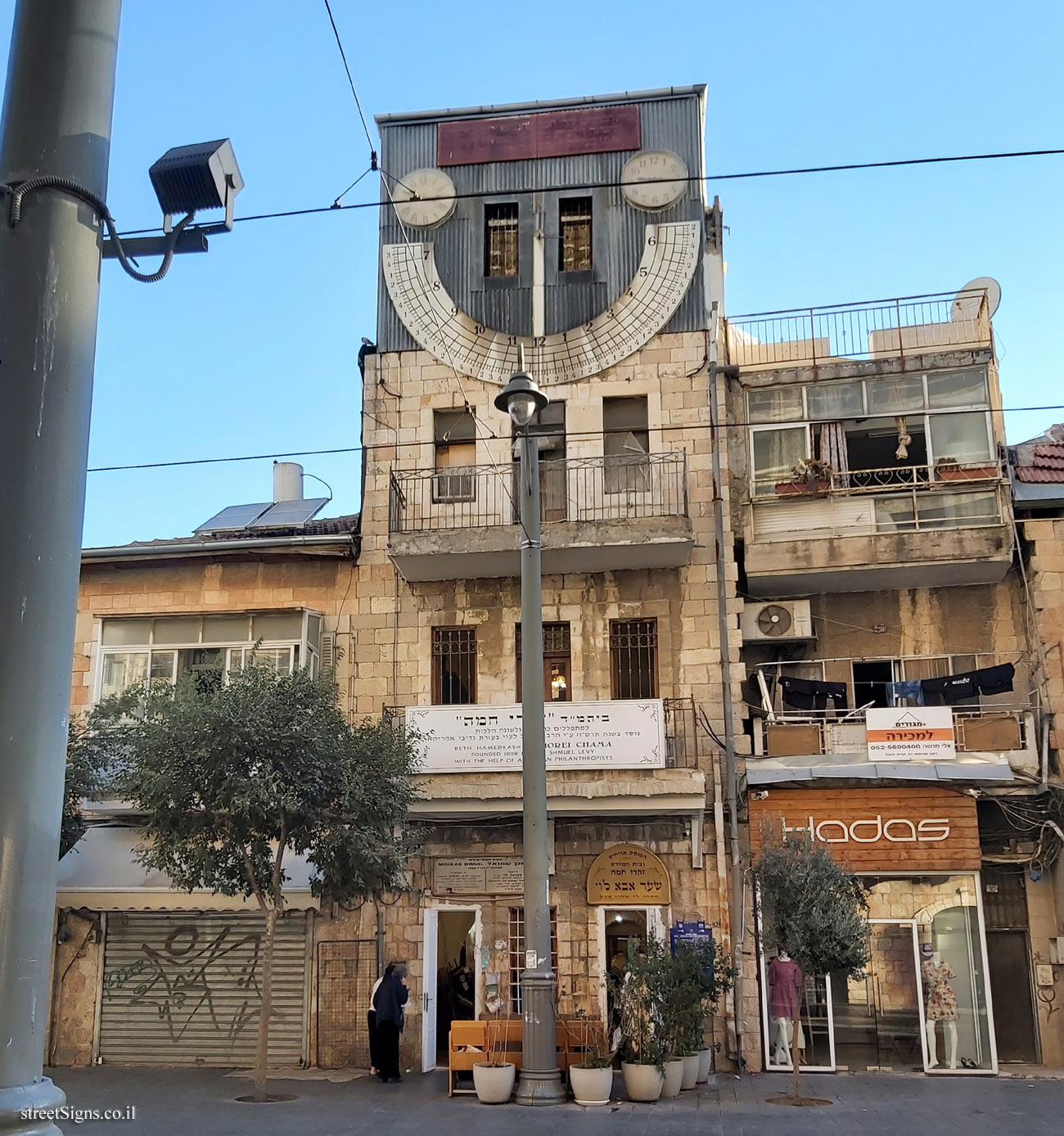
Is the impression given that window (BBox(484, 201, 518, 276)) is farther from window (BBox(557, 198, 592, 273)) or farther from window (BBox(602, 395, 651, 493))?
window (BBox(602, 395, 651, 493))

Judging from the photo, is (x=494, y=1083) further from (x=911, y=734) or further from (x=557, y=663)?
(x=911, y=734)

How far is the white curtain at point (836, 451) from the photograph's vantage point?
1972 centimetres

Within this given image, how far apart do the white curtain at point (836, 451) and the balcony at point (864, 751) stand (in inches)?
151

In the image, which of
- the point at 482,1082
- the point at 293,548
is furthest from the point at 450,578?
the point at 482,1082

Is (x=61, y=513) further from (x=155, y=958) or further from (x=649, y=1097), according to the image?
(x=155, y=958)

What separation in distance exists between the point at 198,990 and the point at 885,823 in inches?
433

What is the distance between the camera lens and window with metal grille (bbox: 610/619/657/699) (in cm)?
1967

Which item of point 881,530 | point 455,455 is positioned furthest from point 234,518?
point 881,530

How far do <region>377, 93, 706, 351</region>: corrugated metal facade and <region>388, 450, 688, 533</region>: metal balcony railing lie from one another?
8.34 ft

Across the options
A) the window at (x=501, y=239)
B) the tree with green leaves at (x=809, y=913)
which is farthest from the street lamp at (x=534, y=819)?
the window at (x=501, y=239)

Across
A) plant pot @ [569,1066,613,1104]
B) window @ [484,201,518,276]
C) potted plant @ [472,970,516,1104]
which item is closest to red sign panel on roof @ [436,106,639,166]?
window @ [484,201,518,276]

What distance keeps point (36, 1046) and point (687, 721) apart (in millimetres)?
16694

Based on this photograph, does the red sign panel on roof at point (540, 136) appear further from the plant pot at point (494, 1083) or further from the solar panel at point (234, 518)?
the plant pot at point (494, 1083)

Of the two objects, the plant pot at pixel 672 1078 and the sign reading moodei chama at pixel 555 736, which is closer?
the plant pot at pixel 672 1078
